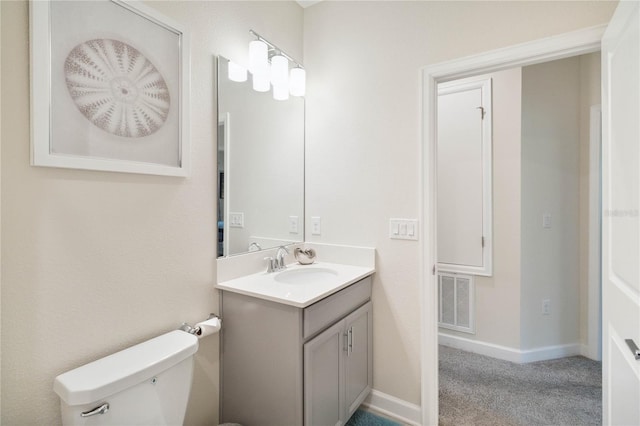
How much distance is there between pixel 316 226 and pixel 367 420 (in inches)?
47.1

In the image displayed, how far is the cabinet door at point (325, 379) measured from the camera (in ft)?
4.53

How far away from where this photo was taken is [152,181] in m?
1.31

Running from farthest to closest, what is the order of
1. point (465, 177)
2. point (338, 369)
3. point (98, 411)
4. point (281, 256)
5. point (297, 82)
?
point (465, 177) < point (297, 82) < point (281, 256) < point (338, 369) < point (98, 411)

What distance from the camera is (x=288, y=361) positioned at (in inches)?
54.3

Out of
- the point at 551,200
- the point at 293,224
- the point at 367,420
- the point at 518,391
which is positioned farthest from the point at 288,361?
the point at 551,200

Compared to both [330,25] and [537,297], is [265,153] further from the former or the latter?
[537,297]

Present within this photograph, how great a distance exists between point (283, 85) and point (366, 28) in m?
0.62

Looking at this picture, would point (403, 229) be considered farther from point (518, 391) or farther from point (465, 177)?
point (518, 391)

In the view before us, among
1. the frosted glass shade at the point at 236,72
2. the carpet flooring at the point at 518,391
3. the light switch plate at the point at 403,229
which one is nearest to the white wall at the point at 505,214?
the carpet flooring at the point at 518,391

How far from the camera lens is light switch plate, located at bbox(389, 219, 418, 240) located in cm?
179

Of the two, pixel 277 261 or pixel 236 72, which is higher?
pixel 236 72

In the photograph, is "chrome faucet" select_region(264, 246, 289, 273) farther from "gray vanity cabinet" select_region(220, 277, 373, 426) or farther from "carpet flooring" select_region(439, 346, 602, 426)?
"carpet flooring" select_region(439, 346, 602, 426)

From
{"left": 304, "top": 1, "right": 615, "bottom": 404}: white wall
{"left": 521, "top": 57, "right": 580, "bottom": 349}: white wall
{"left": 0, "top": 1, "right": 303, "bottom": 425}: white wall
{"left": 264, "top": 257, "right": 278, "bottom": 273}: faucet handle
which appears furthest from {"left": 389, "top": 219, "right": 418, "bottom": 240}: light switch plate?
{"left": 521, "top": 57, "right": 580, "bottom": 349}: white wall

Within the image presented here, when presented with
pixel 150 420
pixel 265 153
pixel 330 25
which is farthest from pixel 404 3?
pixel 150 420
